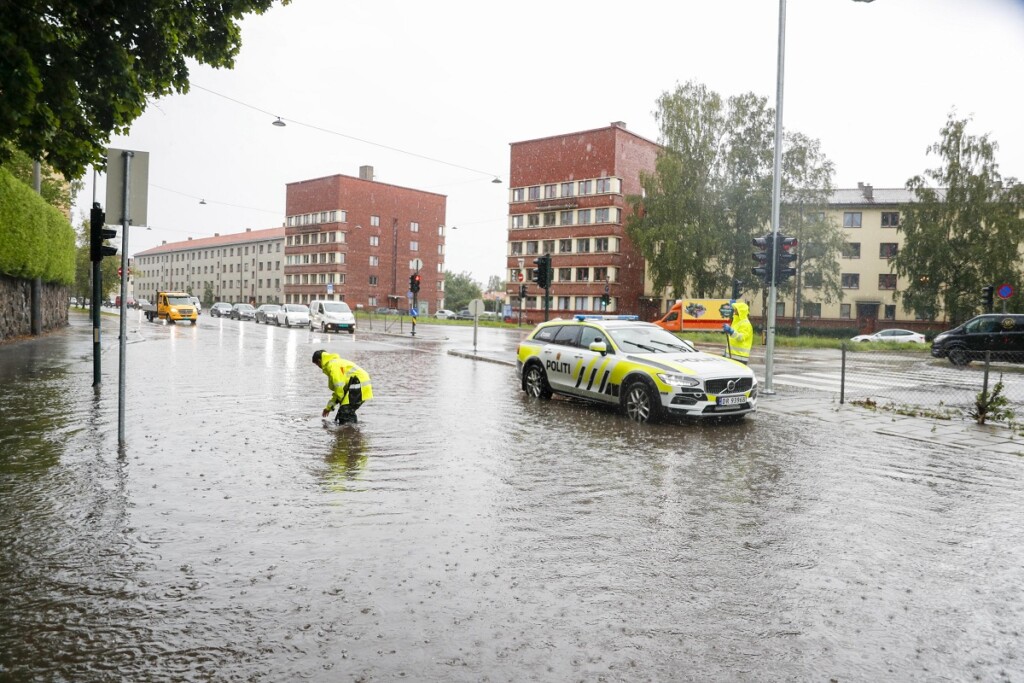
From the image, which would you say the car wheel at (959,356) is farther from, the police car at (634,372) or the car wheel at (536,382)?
the car wheel at (536,382)

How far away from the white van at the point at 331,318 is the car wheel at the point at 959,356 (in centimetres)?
2999

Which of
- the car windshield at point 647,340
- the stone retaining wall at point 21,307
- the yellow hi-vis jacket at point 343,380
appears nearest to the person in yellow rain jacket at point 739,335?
the car windshield at point 647,340

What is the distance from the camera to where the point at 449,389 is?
15633 millimetres

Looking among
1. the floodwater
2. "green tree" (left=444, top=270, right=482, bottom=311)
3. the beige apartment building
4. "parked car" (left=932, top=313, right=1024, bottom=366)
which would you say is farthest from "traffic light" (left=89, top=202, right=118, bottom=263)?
"green tree" (left=444, top=270, right=482, bottom=311)

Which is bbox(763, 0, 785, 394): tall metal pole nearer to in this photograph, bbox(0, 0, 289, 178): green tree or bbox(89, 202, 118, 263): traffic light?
bbox(0, 0, 289, 178): green tree

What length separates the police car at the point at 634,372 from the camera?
1109cm

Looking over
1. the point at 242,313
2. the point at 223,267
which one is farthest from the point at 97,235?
the point at 223,267

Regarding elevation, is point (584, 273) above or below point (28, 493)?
above

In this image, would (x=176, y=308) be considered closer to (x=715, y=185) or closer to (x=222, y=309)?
(x=222, y=309)

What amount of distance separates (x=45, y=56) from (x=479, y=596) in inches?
365

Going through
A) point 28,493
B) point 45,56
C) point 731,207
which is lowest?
point 28,493

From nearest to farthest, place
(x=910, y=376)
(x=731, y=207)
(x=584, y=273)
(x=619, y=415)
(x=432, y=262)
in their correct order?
(x=619, y=415), (x=910, y=376), (x=731, y=207), (x=584, y=273), (x=432, y=262)

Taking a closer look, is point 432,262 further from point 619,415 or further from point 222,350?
point 619,415

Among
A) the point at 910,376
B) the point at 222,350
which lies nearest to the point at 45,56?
the point at 222,350
